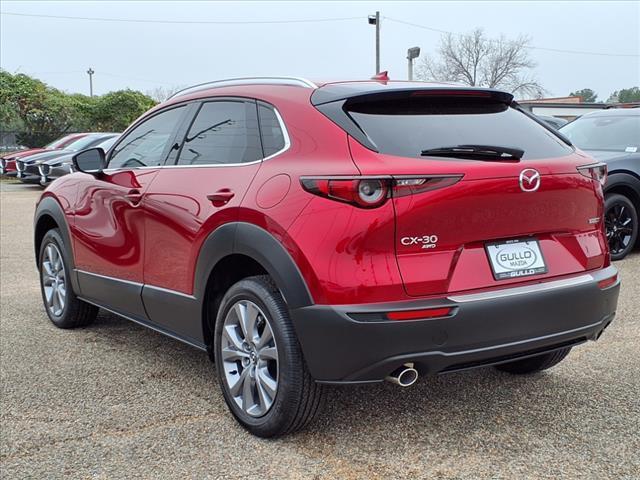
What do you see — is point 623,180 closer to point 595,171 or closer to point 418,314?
point 595,171

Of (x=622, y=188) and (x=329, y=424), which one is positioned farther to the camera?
(x=622, y=188)

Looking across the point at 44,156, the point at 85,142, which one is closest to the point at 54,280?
the point at 44,156

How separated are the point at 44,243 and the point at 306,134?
3138 mm

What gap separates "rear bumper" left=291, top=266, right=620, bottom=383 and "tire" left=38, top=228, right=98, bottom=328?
2708mm

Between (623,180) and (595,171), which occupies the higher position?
(595,171)

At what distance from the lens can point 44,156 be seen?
17000mm

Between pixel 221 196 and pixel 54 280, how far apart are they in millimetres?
2525

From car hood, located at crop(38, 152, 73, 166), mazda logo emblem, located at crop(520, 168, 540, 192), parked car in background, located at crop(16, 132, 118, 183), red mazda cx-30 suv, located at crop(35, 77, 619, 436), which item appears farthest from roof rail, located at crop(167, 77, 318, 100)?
parked car in background, located at crop(16, 132, 118, 183)

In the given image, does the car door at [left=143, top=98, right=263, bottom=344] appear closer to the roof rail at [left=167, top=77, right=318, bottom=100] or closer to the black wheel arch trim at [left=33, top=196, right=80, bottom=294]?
the roof rail at [left=167, top=77, right=318, bottom=100]

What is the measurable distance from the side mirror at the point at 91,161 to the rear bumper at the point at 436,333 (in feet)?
7.46

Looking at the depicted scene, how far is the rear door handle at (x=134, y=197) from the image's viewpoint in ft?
12.9

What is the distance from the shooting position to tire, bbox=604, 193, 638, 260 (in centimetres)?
725

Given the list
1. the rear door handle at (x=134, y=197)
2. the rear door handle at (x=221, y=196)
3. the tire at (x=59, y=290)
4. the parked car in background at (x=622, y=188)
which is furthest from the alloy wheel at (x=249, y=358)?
the parked car in background at (x=622, y=188)

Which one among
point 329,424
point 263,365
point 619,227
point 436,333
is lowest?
point 329,424
